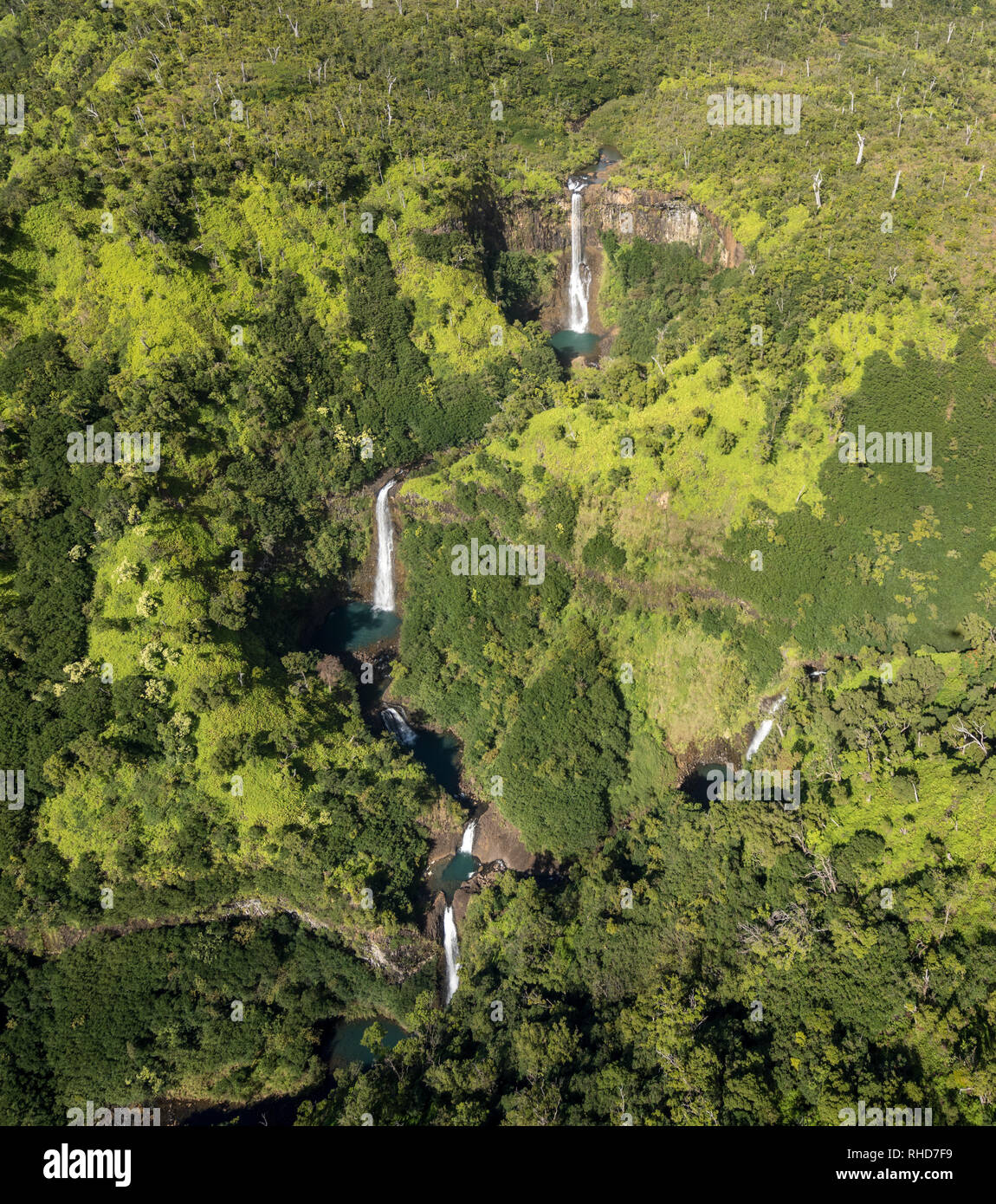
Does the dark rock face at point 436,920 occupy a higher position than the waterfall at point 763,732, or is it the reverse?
the waterfall at point 763,732

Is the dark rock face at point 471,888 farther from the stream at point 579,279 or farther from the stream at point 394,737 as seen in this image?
the stream at point 579,279

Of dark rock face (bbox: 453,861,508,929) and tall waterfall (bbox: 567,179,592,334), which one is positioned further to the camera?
tall waterfall (bbox: 567,179,592,334)

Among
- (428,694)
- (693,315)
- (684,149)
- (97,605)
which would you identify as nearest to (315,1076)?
(428,694)

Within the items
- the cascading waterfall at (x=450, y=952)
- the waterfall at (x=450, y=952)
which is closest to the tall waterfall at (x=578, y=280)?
the cascading waterfall at (x=450, y=952)

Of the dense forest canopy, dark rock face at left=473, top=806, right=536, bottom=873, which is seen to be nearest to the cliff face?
the dense forest canopy

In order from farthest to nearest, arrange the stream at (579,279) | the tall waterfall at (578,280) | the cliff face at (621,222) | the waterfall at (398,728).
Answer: the tall waterfall at (578,280), the stream at (579,279), the cliff face at (621,222), the waterfall at (398,728)

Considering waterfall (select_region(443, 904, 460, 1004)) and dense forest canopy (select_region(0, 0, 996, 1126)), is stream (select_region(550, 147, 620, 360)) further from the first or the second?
waterfall (select_region(443, 904, 460, 1004))
